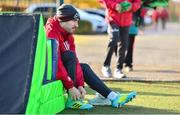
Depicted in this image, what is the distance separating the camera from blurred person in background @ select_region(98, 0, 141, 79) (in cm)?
949

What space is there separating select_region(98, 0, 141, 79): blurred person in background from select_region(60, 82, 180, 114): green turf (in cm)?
80

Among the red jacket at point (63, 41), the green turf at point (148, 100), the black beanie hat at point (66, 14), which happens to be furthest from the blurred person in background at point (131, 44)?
the black beanie hat at point (66, 14)

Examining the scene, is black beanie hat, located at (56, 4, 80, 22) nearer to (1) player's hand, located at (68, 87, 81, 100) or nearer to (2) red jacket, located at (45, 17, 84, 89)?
(2) red jacket, located at (45, 17, 84, 89)

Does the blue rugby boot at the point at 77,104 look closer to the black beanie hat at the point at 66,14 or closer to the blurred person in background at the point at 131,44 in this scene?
the black beanie hat at the point at 66,14

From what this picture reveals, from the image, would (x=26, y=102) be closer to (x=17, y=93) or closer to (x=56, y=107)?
(x=17, y=93)

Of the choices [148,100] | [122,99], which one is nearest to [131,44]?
[148,100]

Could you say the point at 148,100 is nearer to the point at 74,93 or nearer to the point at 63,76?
the point at 74,93

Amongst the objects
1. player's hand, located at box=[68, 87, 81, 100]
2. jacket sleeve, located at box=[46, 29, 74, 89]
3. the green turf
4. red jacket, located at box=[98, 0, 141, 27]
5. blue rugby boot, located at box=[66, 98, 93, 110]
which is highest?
red jacket, located at box=[98, 0, 141, 27]

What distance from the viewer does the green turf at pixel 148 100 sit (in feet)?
22.0

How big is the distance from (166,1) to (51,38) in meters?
4.92

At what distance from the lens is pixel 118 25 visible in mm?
9594

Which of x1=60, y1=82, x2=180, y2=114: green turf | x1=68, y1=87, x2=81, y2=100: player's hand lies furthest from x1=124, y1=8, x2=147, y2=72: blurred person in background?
x1=68, y1=87, x2=81, y2=100: player's hand

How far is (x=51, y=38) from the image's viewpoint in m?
6.55

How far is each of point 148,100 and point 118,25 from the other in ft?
7.77
